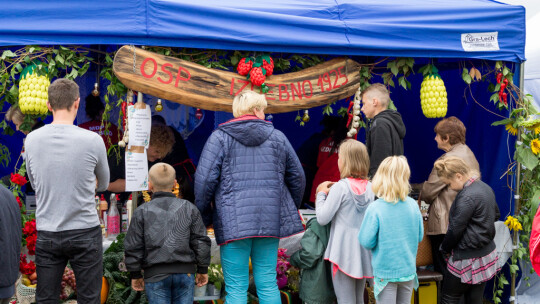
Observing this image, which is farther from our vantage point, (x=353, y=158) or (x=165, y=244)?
(x=353, y=158)

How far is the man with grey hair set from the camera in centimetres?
426

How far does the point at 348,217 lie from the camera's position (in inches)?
144

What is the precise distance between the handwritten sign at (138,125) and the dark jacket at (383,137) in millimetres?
1743

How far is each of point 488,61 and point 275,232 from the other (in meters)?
2.61

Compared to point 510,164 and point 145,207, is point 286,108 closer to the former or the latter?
point 145,207

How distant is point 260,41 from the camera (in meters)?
4.08

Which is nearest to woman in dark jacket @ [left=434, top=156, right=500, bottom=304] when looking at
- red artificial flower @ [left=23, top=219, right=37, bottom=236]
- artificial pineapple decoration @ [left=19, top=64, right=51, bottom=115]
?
artificial pineapple decoration @ [left=19, top=64, right=51, bottom=115]

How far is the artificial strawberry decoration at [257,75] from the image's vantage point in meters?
4.14

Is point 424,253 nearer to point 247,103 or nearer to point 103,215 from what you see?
point 247,103

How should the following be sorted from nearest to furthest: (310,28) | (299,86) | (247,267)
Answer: (247,267)
(310,28)
(299,86)

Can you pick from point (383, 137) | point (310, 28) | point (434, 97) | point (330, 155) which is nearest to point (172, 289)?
point (383, 137)

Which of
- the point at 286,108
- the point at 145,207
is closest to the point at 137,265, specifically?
the point at 145,207

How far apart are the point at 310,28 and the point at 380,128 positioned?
3.14ft

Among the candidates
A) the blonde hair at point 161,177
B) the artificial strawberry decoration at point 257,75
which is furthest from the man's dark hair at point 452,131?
the blonde hair at point 161,177
